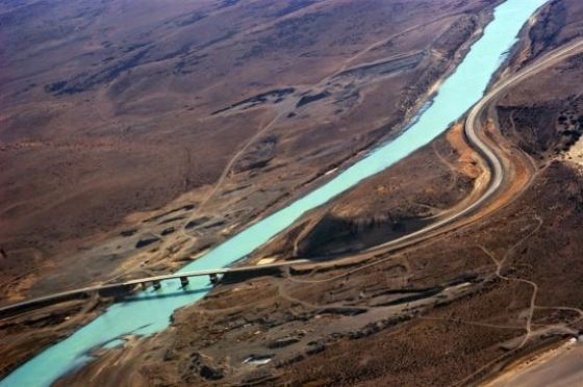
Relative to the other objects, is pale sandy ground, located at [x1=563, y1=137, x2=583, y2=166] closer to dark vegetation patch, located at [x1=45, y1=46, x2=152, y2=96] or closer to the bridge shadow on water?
the bridge shadow on water

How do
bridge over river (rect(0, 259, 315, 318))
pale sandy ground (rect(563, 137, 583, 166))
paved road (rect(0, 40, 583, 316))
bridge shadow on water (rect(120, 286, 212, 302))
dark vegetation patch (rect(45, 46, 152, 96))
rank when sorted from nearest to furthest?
paved road (rect(0, 40, 583, 316))
pale sandy ground (rect(563, 137, 583, 166))
bridge shadow on water (rect(120, 286, 212, 302))
bridge over river (rect(0, 259, 315, 318))
dark vegetation patch (rect(45, 46, 152, 96))

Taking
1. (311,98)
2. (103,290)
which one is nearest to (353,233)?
(103,290)

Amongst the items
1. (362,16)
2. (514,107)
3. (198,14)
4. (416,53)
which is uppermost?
(198,14)

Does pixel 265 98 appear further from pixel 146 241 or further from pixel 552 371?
pixel 552 371

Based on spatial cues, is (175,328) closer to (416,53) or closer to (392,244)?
(392,244)

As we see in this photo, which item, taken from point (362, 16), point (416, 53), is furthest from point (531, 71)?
point (362, 16)

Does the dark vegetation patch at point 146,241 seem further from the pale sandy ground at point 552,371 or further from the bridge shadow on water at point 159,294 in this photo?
the pale sandy ground at point 552,371

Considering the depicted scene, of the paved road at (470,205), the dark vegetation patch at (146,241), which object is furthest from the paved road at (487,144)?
the dark vegetation patch at (146,241)

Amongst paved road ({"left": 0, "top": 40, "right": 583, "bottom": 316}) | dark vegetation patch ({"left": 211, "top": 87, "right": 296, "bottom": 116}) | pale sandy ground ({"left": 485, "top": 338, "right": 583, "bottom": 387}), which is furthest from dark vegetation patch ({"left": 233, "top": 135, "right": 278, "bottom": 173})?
pale sandy ground ({"left": 485, "top": 338, "right": 583, "bottom": 387})
